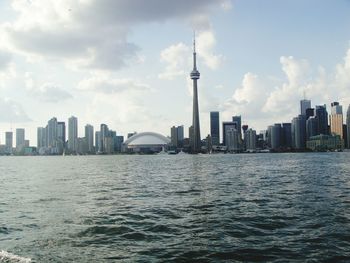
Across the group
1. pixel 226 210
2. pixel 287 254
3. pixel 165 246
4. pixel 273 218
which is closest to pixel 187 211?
pixel 226 210

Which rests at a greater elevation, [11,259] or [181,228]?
[181,228]

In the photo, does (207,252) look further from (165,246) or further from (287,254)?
(287,254)

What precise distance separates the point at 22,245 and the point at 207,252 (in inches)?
358

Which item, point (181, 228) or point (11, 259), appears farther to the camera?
point (181, 228)

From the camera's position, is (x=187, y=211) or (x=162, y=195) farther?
(x=162, y=195)

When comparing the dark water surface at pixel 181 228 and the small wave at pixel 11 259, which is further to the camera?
the dark water surface at pixel 181 228

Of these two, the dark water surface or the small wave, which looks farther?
the dark water surface

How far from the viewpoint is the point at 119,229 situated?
23.4m

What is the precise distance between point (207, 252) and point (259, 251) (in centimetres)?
231

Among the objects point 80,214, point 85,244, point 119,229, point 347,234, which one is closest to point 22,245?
point 85,244

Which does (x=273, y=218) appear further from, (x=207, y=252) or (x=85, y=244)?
(x=85, y=244)

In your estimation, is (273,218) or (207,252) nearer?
(207,252)

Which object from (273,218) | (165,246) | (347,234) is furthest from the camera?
(273,218)

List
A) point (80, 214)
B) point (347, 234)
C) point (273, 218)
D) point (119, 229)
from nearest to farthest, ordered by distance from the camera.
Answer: point (347, 234) → point (119, 229) → point (273, 218) → point (80, 214)
